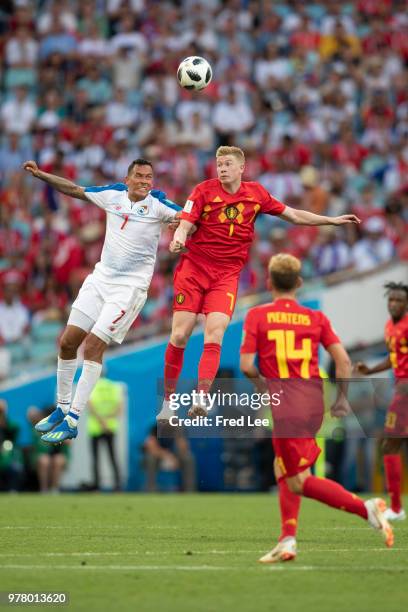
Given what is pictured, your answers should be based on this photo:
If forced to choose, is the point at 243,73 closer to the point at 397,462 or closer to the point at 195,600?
the point at 397,462

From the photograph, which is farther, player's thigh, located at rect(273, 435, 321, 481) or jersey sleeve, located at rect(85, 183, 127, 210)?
jersey sleeve, located at rect(85, 183, 127, 210)

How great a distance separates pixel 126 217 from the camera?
14328 mm

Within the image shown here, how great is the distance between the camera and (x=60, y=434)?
45.4 ft

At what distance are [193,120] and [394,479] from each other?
41.6 ft

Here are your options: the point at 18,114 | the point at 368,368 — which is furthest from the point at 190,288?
the point at 18,114

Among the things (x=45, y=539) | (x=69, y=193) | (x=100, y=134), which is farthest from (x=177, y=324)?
(x=100, y=134)

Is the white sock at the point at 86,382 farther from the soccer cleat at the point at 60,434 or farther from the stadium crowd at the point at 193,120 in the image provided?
the stadium crowd at the point at 193,120

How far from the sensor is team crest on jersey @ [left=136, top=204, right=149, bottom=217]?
14.3m

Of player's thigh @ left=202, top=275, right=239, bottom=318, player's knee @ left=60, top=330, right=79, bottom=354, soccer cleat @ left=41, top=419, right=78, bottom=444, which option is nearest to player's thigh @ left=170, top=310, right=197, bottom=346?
player's thigh @ left=202, top=275, right=239, bottom=318

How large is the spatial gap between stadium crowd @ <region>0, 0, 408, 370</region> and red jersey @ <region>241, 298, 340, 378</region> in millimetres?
12623

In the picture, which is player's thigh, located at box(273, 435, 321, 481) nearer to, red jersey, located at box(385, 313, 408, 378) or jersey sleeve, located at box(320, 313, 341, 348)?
jersey sleeve, located at box(320, 313, 341, 348)

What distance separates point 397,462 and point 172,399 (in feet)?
9.88

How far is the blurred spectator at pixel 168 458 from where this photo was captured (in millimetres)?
23359

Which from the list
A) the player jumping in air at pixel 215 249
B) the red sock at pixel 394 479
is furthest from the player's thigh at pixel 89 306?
the red sock at pixel 394 479
